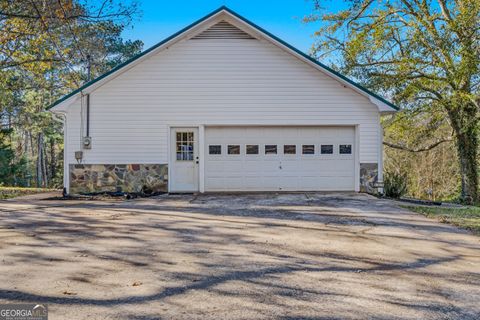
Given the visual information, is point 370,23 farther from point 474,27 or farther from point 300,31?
point 474,27

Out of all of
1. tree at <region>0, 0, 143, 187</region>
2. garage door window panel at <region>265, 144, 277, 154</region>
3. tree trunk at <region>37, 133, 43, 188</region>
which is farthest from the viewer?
tree trunk at <region>37, 133, 43, 188</region>

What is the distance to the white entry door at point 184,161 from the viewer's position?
42.9 feet

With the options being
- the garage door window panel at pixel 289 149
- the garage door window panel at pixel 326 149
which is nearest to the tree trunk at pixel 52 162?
the garage door window panel at pixel 289 149

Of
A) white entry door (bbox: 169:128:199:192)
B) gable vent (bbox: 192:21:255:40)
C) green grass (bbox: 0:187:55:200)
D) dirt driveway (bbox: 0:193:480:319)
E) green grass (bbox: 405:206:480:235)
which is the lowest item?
dirt driveway (bbox: 0:193:480:319)

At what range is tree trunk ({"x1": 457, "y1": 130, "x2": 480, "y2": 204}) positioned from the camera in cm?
1627

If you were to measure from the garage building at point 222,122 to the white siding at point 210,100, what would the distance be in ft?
0.11

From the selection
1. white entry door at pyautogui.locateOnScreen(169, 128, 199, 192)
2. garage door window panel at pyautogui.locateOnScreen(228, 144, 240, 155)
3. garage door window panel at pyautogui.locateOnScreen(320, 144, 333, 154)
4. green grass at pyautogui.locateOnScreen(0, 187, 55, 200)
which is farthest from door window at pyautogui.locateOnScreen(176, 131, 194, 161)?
green grass at pyautogui.locateOnScreen(0, 187, 55, 200)

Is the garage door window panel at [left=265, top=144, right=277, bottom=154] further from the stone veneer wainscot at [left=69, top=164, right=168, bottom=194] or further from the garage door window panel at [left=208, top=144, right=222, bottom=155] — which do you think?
the stone veneer wainscot at [left=69, top=164, right=168, bottom=194]

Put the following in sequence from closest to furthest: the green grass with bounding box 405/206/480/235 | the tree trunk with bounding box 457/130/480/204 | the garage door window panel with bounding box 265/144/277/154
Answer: the green grass with bounding box 405/206/480/235, the garage door window panel with bounding box 265/144/277/154, the tree trunk with bounding box 457/130/480/204

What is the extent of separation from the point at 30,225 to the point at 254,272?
4866mm

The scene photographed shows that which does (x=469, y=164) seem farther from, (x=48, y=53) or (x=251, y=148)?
(x=48, y=53)

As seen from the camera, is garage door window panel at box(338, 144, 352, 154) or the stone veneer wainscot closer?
the stone veneer wainscot

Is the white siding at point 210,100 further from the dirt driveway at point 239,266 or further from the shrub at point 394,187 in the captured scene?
the dirt driveway at point 239,266

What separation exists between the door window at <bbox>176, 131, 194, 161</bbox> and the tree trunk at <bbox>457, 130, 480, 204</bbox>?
36.3 feet
